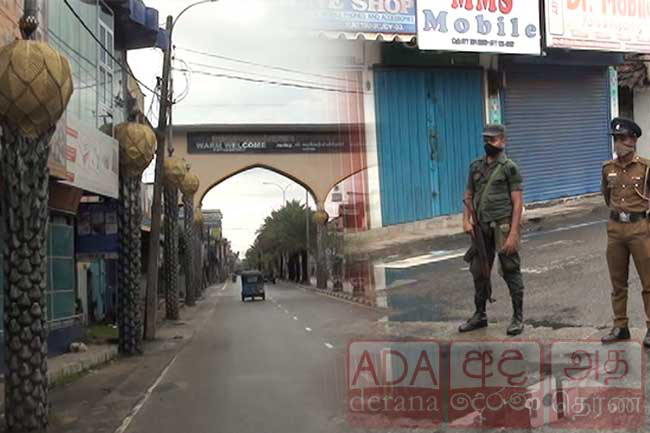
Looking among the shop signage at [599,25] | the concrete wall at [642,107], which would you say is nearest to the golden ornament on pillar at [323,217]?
the shop signage at [599,25]

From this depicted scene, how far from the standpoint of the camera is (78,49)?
581 inches

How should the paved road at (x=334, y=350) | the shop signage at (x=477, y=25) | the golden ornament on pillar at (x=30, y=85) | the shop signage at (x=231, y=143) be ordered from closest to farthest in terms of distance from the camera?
the paved road at (x=334, y=350)
the golden ornament on pillar at (x=30, y=85)
the shop signage at (x=477, y=25)
the shop signage at (x=231, y=143)

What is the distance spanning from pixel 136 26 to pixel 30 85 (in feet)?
43.5

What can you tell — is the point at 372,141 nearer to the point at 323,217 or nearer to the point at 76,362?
the point at 323,217

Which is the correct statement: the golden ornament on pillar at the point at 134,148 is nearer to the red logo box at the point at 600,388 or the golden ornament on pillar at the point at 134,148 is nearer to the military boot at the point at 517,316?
the military boot at the point at 517,316

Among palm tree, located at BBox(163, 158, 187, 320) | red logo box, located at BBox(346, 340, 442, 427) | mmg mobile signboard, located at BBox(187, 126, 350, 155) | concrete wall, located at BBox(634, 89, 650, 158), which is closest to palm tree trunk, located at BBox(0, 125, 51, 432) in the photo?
red logo box, located at BBox(346, 340, 442, 427)

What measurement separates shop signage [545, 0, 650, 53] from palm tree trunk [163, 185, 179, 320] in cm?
1377

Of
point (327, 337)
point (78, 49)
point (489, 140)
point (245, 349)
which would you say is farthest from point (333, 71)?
point (78, 49)

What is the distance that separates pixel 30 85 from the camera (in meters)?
6.97

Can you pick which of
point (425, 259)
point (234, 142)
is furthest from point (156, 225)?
point (234, 142)

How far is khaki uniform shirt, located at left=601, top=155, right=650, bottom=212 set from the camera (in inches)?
227

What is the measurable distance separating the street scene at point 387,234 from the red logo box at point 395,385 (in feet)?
0.09

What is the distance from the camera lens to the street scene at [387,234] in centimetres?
574

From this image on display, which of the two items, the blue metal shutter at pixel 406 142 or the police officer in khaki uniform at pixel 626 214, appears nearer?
the police officer in khaki uniform at pixel 626 214
